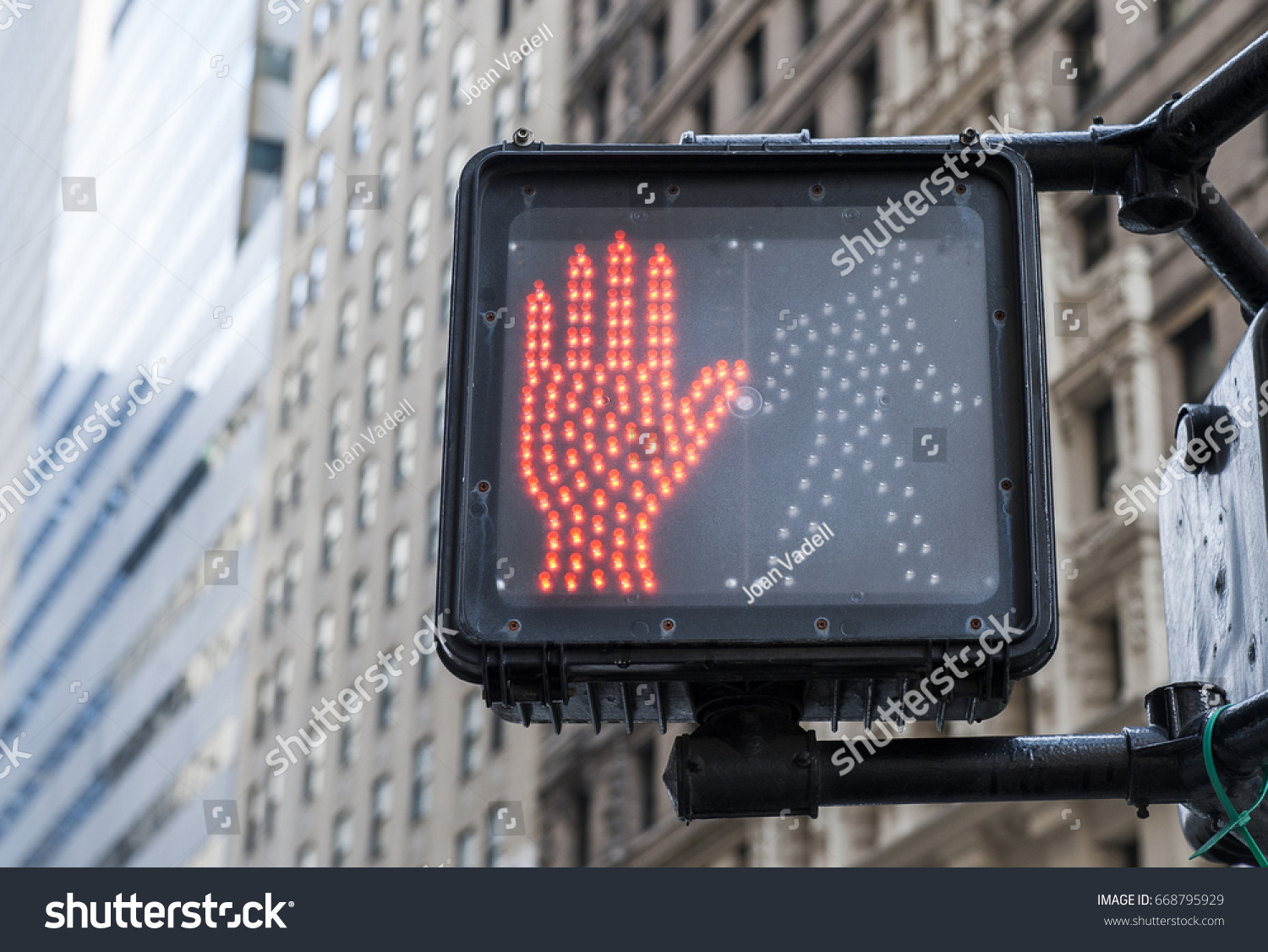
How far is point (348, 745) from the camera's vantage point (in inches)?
2138

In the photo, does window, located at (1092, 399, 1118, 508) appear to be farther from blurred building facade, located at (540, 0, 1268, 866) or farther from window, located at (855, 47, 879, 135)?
window, located at (855, 47, 879, 135)

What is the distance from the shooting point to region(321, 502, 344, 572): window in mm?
57875

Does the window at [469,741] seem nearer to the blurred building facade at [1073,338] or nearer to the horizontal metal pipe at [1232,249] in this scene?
the blurred building facade at [1073,338]

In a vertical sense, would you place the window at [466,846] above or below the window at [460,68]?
below

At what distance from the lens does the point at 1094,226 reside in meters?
31.7

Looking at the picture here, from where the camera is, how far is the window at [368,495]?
182 feet

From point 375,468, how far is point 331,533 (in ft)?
11.8

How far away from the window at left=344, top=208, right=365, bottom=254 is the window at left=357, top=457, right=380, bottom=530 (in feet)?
25.8

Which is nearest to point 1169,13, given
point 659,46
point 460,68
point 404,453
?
point 659,46

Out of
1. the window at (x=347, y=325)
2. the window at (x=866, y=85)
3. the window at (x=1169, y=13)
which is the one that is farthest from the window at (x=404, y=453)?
the window at (x=1169, y=13)

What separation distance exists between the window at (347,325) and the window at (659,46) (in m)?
14.9

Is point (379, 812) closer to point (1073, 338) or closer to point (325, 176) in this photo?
point (325, 176)
